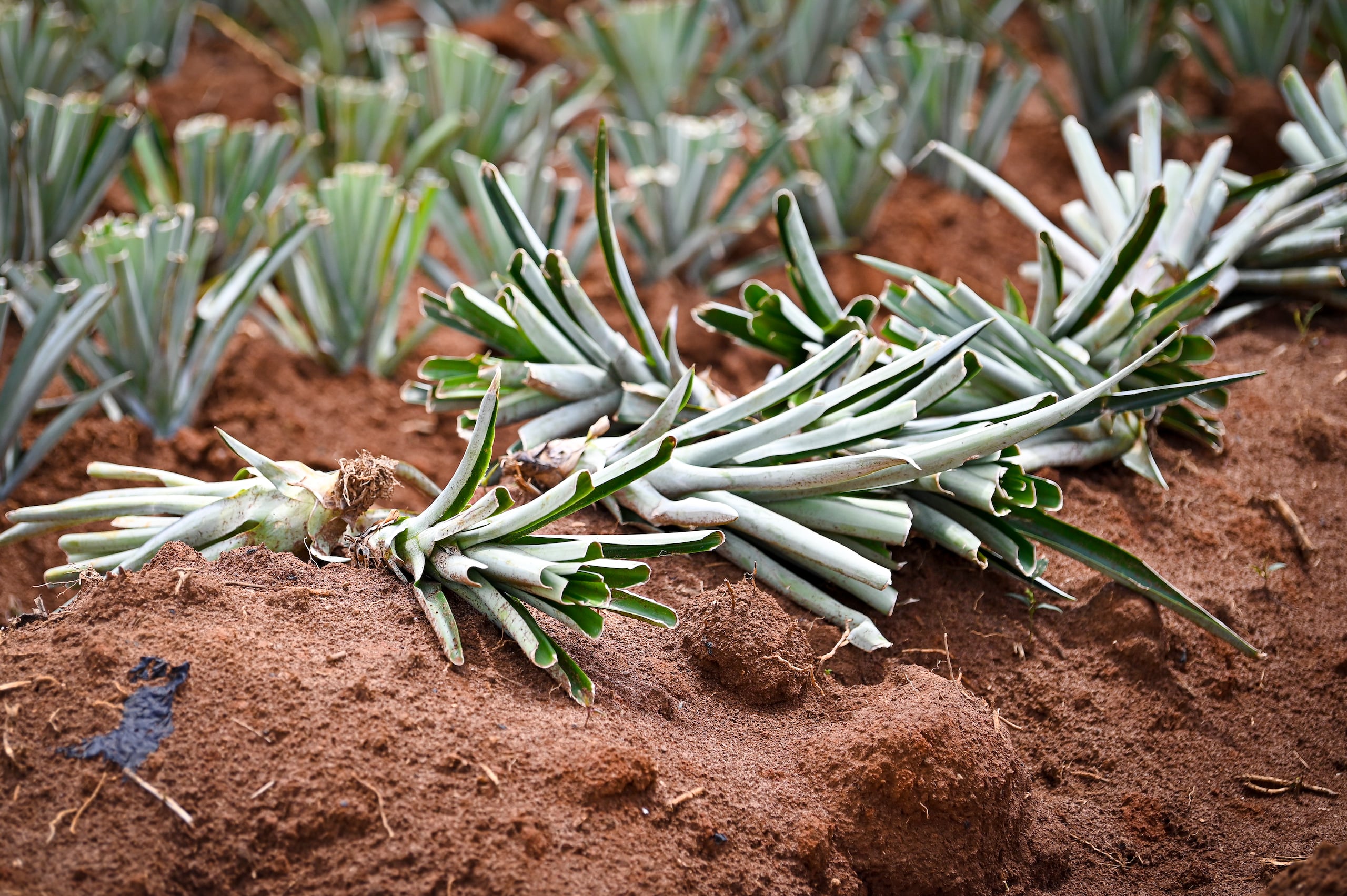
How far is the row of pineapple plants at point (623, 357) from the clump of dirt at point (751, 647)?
0.13m

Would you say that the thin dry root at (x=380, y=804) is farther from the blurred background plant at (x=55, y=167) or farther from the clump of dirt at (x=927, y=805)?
the blurred background plant at (x=55, y=167)

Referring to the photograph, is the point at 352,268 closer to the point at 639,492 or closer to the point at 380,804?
the point at 639,492

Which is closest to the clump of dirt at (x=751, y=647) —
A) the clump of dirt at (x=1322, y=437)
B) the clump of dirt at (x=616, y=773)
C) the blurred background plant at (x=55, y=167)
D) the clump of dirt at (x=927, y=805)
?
the clump of dirt at (x=927, y=805)

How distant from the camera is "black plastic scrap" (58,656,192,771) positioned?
1.32 metres

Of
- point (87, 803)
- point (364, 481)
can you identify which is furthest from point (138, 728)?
point (364, 481)

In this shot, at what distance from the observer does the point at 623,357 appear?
1988 millimetres

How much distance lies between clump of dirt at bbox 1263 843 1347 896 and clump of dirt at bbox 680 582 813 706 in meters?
0.63

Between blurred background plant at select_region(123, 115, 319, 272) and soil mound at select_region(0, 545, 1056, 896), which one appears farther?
blurred background plant at select_region(123, 115, 319, 272)

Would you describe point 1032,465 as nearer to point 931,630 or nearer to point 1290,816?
point 931,630

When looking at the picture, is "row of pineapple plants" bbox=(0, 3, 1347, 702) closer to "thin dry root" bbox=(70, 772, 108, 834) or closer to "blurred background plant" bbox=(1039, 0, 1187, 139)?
"thin dry root" bbox=(70, 772, 108, 834)

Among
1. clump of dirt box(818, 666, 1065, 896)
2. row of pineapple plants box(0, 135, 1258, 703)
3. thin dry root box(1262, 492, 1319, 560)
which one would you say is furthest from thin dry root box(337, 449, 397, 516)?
thin dry root box(1262, 492, 1319, 560)

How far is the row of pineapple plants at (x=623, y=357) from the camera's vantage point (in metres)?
1.67

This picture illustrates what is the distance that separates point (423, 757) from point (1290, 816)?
4.11 ft

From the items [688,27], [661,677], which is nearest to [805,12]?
[688,27]
